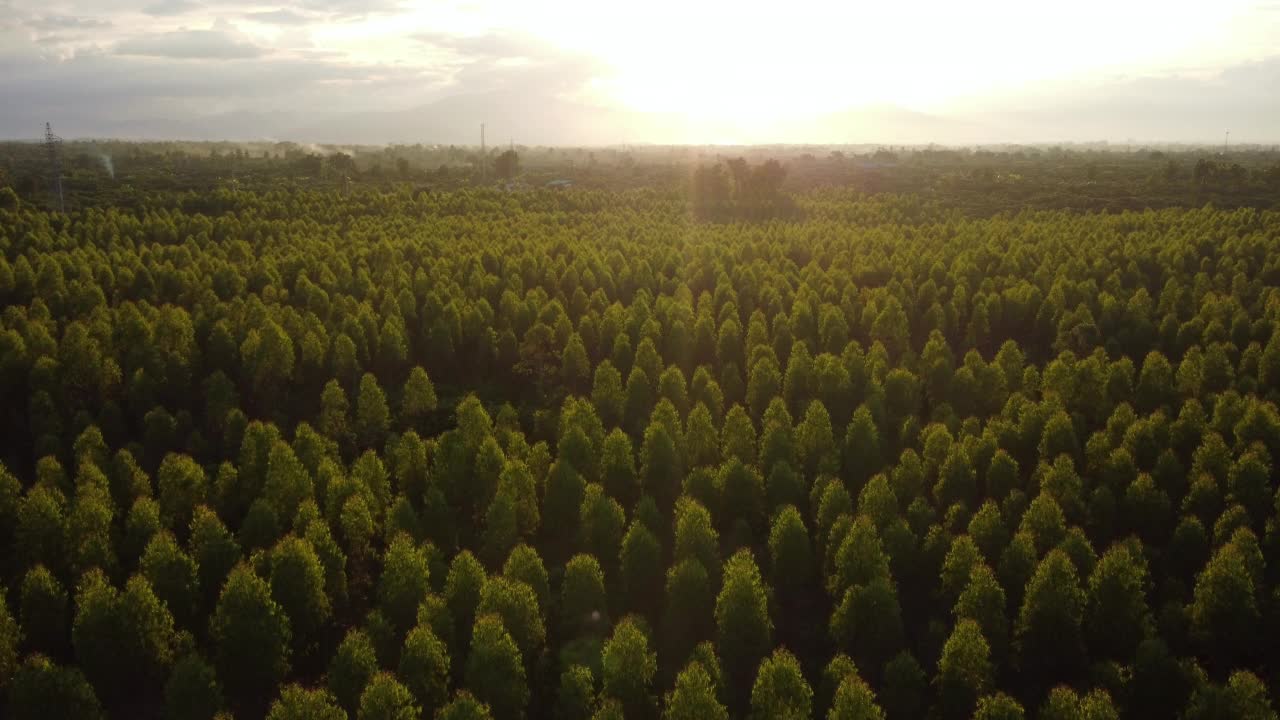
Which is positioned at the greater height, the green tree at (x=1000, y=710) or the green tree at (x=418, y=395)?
the green tree at (x=418, y=395)

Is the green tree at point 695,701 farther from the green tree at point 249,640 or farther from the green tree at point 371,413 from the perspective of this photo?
the green tree at point 371,413

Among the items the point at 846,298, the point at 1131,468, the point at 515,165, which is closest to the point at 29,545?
the point at 1131,468

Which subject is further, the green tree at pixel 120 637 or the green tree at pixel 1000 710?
the green tree at pixel 120 637

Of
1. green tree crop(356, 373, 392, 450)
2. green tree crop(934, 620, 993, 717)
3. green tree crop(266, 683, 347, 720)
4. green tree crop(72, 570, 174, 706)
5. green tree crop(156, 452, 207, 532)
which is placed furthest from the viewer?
green tree crop(356, 373, 392, 450)

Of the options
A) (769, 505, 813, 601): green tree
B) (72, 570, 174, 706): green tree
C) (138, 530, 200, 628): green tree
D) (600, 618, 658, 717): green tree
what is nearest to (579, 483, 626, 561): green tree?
(769, 505, 813, 601): green tree

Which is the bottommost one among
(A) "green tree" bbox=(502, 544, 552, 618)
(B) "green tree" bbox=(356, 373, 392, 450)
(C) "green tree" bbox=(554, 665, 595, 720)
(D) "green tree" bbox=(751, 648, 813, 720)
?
(C) "green tree" bbox=(554, 665, 595, 720)

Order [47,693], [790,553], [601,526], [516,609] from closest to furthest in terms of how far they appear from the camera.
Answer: [47,693]
[516,609]
[790,553]
[601,526]

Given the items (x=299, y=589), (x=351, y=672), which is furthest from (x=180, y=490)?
(x=351, y=672)

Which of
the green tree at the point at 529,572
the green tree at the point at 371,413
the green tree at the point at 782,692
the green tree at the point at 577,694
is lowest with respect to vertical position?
the green tree at the point at 577,694

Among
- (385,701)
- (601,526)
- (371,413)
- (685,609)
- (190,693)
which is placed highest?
(371,413)

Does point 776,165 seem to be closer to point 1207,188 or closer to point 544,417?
point 1207,188

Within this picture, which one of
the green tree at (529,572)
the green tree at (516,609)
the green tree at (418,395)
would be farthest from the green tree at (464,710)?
the green tree at (418,395)

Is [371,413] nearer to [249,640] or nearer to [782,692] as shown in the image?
[249,640]

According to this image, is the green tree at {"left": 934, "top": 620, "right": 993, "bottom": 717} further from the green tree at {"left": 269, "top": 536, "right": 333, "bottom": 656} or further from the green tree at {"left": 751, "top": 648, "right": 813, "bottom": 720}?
the green tree at {"left": 269, "top": 536, "right": 333, "bottom": 656}
